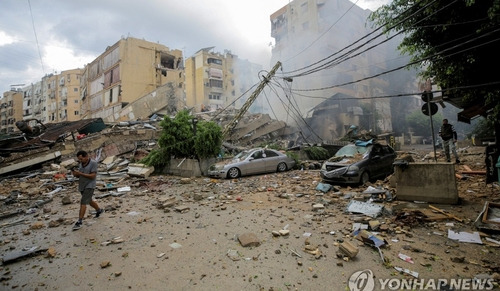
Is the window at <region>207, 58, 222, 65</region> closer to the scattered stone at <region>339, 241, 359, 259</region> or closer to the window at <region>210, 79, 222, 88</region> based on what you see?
the window at <region>210, 79, 222, 88</region>

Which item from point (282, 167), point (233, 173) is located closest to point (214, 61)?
point (282, 167)

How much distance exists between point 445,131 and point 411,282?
9.95m

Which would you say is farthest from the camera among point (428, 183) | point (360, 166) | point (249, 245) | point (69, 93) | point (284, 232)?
point (69, 93)

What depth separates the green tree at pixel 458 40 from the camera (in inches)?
239

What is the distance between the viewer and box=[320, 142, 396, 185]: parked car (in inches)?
315

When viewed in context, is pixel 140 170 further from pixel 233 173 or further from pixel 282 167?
pixel 282 167

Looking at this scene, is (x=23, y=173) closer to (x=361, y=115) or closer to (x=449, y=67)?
(x=449, y=67)

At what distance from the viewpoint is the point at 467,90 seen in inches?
287

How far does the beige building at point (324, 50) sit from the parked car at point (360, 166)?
3196 cm

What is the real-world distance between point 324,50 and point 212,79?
2256 cm

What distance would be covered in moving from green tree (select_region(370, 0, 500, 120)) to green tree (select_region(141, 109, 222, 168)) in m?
8.52

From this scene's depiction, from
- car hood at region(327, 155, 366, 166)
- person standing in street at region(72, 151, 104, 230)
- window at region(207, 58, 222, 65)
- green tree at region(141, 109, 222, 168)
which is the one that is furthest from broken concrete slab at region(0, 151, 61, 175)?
window at region(207, 58, 222, 65)

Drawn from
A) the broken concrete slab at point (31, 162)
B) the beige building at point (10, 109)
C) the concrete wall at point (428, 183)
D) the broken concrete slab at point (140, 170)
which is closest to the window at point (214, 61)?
the broken concrete slab at point (31, 162)

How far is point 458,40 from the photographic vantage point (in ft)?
22.4
